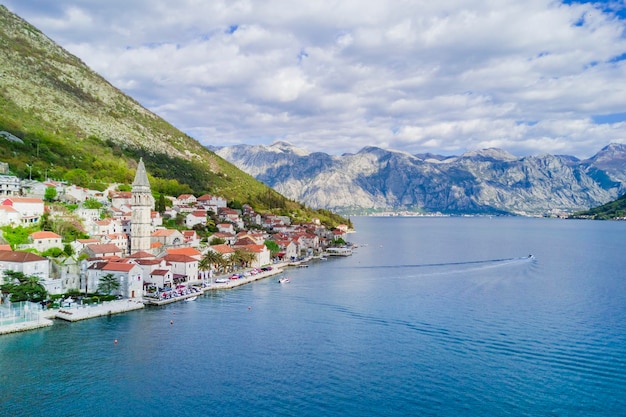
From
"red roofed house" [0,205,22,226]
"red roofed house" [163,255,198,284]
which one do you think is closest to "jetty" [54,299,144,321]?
"red roofed house" [163,255,198,284]

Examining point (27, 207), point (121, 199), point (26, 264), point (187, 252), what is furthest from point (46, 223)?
point (121, 199)

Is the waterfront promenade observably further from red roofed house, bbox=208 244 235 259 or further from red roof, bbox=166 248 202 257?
red roofed house, bbox=208 244 235 259

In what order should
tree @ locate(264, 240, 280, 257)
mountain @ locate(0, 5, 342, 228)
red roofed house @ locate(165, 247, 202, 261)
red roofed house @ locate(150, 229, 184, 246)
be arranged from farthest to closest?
mountain @ locate(0, 5, 342, 228), tree @ locate(264, 240, 280, 257), red roofed house @ locate(150, 229, 184, 246), red roofed house @ locate(165, 247, 202, 261)

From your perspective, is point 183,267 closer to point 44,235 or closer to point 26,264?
point 44,235

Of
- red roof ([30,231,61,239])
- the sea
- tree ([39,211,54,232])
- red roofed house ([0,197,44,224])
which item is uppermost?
red roofed house ([0,197,44,224])

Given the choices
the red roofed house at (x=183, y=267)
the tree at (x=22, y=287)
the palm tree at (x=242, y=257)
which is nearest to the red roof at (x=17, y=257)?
the tree at (x=22, y=287)

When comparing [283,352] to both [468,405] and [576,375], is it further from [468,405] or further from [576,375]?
[576,375]

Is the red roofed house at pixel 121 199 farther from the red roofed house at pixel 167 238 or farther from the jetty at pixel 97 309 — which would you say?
the jetty at pixel 97 309
